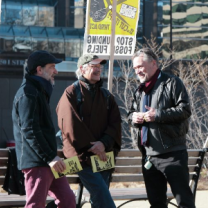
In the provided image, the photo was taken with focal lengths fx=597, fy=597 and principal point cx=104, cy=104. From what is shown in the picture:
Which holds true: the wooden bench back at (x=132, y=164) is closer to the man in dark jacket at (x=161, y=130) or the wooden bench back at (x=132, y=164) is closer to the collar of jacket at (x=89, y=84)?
the man in dark jacket at (x=161, y=130)

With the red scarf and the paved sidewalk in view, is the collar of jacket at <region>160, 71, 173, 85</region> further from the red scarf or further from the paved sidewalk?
the paved sidewalk

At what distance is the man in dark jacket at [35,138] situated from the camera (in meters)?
4.75

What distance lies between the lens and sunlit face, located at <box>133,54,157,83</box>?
18.4 ft

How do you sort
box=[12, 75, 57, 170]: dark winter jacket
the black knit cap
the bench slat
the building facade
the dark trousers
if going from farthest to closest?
1. the building facade
2. the bench slat
3. the dark trousers
4. the black knit cap
5. box=[12, 75, 57, 170]: dark winter jacket

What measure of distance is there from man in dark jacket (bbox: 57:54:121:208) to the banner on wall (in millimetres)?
2705

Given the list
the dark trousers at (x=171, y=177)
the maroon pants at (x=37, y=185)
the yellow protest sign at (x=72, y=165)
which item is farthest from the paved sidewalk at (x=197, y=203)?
the maroon pants at (x=37, y=185)

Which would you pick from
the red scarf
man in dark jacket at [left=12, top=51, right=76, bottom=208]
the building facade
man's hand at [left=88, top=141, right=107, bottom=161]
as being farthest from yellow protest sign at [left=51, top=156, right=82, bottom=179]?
the building facade

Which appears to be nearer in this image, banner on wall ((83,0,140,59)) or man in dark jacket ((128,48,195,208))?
man in dark jacket ((128,48,195,208))

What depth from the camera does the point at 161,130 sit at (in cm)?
550

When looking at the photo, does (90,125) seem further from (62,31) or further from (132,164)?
(62,31)

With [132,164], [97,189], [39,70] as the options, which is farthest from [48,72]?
[132,164]

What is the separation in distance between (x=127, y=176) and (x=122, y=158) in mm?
265

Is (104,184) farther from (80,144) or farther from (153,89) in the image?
(153,89)

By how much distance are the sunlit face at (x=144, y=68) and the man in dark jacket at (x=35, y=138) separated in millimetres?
969
